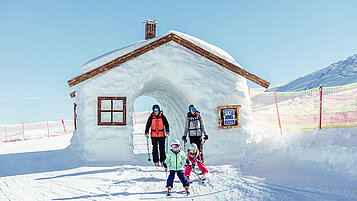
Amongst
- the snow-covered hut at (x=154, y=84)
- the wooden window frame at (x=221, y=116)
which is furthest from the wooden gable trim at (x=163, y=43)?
the wooden window frame at (x=221, y=116)

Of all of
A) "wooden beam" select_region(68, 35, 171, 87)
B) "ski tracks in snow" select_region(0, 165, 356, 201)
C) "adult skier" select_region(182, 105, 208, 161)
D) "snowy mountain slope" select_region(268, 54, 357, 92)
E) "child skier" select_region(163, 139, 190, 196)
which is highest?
"snowy mountain slope" select_region(268, 54, 357, 92)

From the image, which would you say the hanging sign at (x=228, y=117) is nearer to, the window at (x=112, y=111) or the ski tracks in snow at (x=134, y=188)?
the ski tracks in snow at (x=134, y=188)

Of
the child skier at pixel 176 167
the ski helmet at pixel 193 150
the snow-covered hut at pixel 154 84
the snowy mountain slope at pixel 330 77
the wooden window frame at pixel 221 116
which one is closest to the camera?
the child skier at pixel 176 167

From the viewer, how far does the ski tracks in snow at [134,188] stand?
4.90m

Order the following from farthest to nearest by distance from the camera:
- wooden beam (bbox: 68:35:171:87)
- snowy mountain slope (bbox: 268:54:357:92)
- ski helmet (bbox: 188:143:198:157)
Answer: snowy mountain slope (bbox: 268:54:357:92)
wooden beam (bbox: 68:35:171:87)
ski helmet (bbox: 188:143:198:157)

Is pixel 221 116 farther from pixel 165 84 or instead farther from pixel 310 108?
pixel 310 108

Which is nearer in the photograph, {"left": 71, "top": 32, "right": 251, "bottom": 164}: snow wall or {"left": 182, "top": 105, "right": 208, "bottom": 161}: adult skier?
{"left": 182, "top": 105, "right": 208, "bottom": 161}: adult skier

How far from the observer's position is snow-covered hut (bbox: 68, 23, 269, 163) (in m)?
8.37

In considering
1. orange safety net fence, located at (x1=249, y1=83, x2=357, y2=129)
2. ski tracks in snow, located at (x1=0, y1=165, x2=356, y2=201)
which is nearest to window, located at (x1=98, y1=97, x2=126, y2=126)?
ski tracks in snow, located at (x1=0, y1=165, x2=356, y2=201)

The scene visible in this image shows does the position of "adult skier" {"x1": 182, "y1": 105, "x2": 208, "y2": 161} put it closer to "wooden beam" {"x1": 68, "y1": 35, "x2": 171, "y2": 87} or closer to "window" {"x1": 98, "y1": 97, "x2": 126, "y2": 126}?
"window" {"x1": 98, "y1": 97, "x2": 126, "y2": 126}

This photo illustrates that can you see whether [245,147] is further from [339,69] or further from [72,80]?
[339,69]

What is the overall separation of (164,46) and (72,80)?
3.13m

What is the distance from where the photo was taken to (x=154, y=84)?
33.9 feet

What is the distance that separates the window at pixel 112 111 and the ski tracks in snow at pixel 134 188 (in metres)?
1.95
